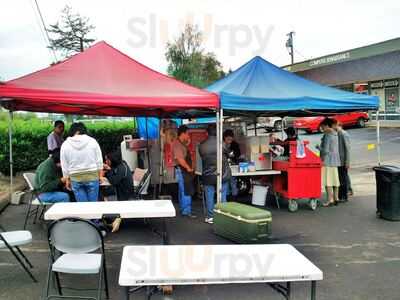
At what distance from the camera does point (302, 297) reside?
4129 millimetres

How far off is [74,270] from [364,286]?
288cm

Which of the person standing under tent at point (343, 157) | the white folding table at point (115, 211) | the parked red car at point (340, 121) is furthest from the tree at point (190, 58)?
the white folding table at point (115, 211)

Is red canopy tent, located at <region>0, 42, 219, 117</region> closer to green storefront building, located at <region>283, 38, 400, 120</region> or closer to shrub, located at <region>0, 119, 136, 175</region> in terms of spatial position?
shrub, located at <region>0, 119, 136, 175</region>

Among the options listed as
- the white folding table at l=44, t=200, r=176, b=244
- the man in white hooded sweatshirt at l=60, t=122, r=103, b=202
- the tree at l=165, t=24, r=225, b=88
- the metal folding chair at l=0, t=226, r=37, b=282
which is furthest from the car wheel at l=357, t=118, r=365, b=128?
the metal folding chair at l=0, t=226, r=37, b=282

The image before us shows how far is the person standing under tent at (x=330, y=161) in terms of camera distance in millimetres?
8266

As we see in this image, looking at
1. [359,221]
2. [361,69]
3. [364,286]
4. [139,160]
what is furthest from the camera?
[361,69]

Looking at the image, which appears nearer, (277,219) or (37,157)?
(277,219)

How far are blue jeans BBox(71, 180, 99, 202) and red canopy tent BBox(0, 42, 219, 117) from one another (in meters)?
1.11

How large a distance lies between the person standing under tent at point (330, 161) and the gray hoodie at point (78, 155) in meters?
4.50

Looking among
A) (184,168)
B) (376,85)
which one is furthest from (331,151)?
(376,85)

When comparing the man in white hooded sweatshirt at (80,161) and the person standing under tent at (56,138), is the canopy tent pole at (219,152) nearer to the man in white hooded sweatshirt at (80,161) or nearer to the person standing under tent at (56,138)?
the man in white hooded sweatshirt at (80,161)

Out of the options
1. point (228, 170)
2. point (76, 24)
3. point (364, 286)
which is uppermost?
point (76, 24)

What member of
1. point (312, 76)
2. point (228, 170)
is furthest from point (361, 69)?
point (228, 170)

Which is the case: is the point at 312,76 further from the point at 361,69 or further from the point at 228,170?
the point at 228,170
